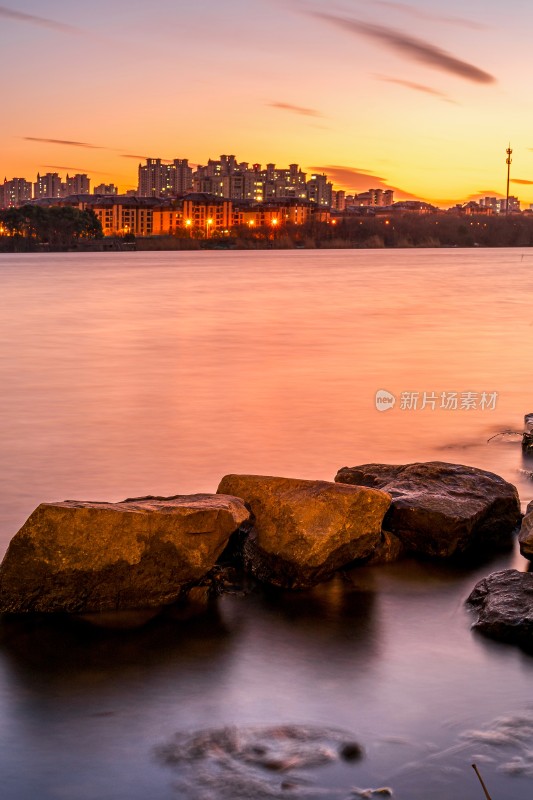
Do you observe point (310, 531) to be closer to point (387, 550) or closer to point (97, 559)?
point (387, 550)

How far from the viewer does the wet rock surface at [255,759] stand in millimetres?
3895

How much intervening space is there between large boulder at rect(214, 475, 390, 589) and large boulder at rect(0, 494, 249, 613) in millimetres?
535

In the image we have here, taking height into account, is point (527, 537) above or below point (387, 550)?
above

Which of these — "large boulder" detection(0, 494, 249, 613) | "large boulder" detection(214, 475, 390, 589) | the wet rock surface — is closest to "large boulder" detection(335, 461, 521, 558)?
"large boulder" detection(214, 475, 390, 589)

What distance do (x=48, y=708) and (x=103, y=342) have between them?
17.2m

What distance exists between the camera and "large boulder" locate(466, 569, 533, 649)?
5.25 meters

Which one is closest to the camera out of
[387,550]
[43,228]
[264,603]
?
[264,603]

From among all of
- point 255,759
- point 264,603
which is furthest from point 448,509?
point 255,759

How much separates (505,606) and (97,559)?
209cm

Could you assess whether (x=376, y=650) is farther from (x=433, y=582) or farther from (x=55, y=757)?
(x=55, y=757)

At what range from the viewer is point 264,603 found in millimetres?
5914

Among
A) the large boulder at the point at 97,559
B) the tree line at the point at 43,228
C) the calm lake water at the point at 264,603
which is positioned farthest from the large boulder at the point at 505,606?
the tree line at the point at 43,228

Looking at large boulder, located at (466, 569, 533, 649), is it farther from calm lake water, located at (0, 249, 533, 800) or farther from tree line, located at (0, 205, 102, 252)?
tree line, located at (0, 205, 102, 252)

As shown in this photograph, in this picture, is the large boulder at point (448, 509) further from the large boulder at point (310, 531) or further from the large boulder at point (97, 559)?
the large boulder at point (97, 559)
